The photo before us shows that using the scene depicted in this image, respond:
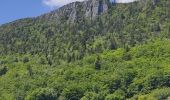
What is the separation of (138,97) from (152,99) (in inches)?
450

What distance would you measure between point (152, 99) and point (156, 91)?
10343 mm

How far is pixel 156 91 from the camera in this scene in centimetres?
19625

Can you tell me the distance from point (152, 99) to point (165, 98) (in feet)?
15.2

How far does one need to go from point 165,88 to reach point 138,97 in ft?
35.5

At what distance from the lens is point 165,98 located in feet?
611

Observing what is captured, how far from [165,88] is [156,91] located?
13.4 feet

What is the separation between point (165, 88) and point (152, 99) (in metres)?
13.4

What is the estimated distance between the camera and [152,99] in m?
186

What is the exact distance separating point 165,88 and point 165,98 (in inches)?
470

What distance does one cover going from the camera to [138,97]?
197250mm

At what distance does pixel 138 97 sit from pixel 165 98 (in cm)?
1382
